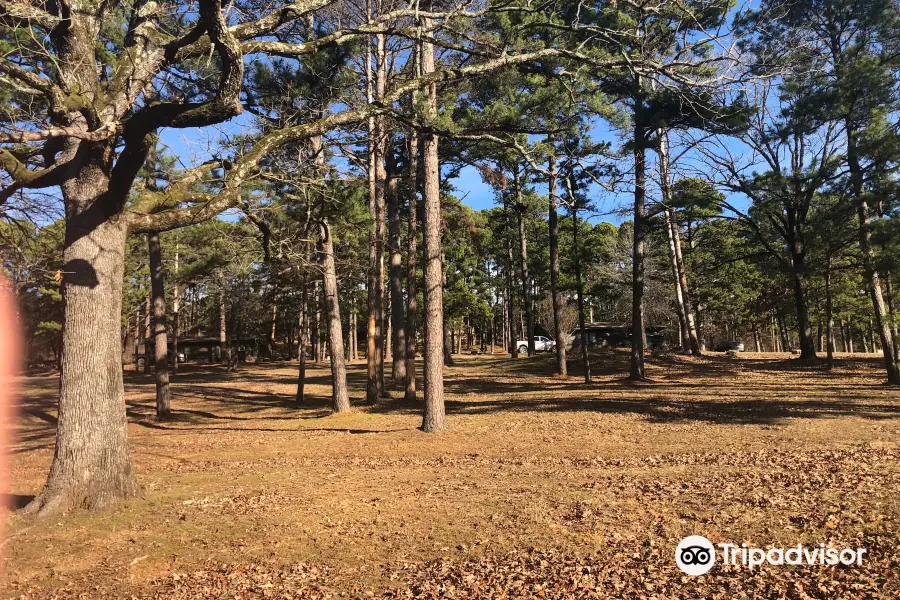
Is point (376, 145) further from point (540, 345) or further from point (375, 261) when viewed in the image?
point (540, 345)

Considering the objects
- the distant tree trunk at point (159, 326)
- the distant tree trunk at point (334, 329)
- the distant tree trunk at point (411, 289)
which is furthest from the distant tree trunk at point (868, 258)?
the distant tree trunk at point (159, 326)

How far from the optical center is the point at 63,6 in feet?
19.2

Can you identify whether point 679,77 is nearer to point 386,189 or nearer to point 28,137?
point 28,137

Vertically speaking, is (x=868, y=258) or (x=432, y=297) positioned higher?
(x=868, y=258)

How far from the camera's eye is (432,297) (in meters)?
10.5

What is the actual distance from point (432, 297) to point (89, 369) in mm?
5963

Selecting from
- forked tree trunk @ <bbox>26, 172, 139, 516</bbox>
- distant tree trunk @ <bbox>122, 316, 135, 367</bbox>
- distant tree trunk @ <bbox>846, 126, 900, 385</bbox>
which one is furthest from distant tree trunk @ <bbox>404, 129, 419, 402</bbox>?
distant tree trunk @ <bbox>122, 316, 135, 367</bbox>

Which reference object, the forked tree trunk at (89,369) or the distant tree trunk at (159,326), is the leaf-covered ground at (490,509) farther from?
the distant tree trunk at (159,326)

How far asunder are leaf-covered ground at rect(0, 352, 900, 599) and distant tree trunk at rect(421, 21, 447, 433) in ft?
1.76

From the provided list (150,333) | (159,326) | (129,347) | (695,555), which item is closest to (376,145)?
(159,326)

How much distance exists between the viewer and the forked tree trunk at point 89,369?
218 inches

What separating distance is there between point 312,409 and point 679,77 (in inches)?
509

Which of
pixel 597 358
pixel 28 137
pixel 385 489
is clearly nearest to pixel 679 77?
pixel 385 489

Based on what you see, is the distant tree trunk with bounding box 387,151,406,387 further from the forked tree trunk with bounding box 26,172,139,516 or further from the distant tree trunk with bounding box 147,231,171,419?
the forked tree trunk with bounding box 26,172,139,516
